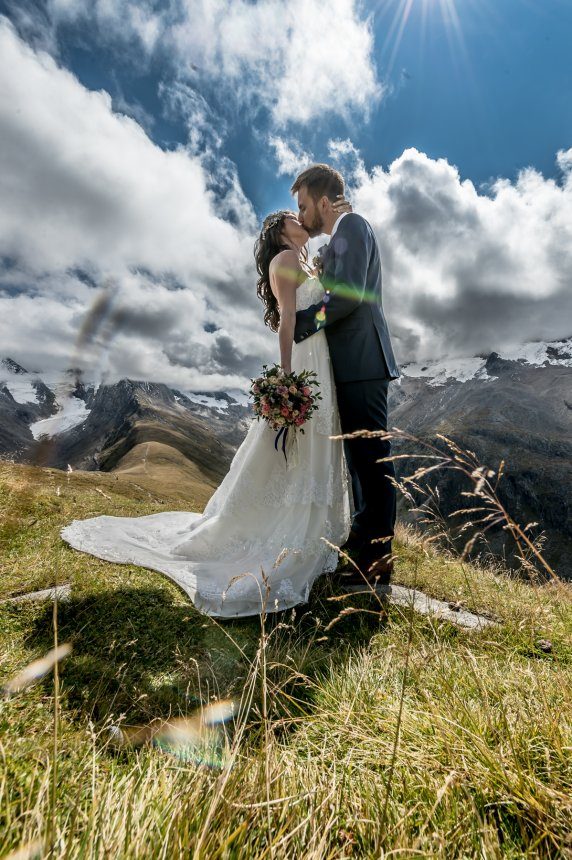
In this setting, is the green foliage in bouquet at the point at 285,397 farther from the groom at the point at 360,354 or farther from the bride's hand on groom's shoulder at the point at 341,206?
the bride's hand on groom's shoulder at the point at 341,206

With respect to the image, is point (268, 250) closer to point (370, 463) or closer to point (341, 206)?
point (341, 206)

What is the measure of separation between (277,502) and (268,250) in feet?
12.5

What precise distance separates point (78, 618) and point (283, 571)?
6.95ft

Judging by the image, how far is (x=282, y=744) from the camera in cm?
202

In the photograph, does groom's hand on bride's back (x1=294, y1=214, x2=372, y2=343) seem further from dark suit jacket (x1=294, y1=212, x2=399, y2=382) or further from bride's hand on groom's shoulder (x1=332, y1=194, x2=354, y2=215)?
bride's hand on groom's shoulder (x1=332, y1=194, x2=354, y2=215)

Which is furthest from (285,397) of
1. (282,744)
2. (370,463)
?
(282,744)

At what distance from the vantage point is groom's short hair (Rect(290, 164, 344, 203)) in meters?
5.45

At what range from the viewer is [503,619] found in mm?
3912

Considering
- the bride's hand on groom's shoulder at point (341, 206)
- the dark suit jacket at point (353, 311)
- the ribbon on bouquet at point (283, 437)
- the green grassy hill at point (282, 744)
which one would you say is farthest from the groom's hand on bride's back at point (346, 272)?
the green grassy hill at point (282, 744)

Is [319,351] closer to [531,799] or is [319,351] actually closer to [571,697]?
[571,697]

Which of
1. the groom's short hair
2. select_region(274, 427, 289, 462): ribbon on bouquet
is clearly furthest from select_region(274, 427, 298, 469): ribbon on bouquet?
the groom's short hair

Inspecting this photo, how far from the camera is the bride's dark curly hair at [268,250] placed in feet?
19.4

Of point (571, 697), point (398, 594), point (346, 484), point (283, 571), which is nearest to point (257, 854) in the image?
point (571, 697)

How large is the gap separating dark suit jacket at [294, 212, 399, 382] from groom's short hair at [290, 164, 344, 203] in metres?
0.71
